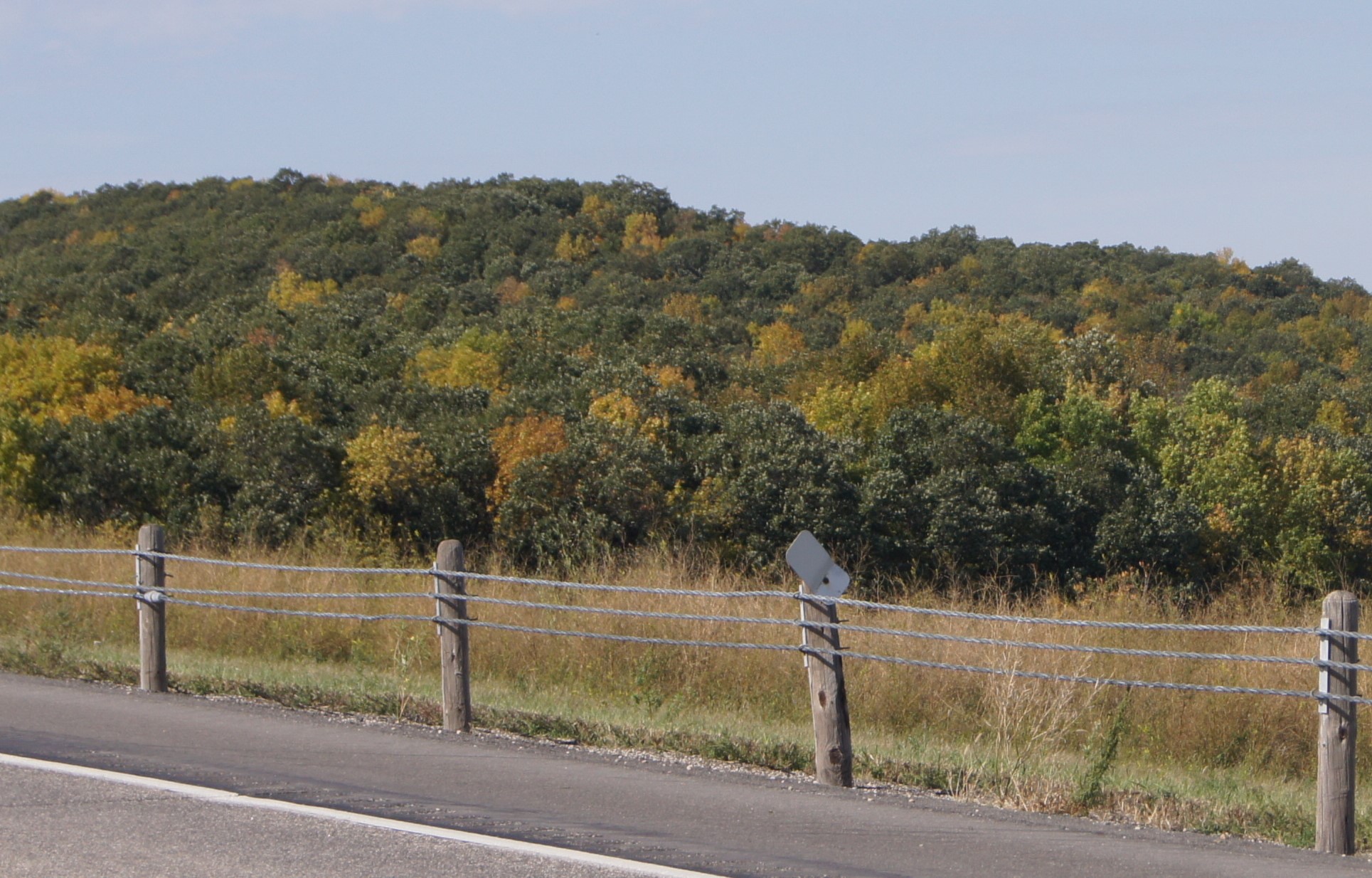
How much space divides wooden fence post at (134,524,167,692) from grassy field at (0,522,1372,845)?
0.22 meters

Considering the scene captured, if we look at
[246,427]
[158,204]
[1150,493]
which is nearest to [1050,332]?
[1150,493]

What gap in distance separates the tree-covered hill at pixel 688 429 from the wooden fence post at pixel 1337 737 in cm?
1046

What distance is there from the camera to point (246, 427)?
25.9m

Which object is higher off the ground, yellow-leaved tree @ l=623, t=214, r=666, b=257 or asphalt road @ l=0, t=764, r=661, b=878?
yellow-leaved tree @ l=623, t=214, r=666, b=257

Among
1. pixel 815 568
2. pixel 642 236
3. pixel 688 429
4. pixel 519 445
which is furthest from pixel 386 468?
pixel 642 236

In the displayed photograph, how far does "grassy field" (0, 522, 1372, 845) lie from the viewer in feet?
24.6

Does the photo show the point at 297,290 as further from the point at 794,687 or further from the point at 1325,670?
the point at 1325,670

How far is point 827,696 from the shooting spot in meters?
7.31

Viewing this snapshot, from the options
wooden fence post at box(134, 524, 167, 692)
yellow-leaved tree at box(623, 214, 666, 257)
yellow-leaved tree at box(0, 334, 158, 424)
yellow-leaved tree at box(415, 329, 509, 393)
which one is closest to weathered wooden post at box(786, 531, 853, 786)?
wooden fence post at box(134, 524, 167, 692)

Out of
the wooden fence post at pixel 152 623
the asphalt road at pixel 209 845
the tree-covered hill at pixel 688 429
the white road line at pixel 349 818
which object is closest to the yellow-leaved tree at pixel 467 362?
the tree-covered hill at pixel 688 429

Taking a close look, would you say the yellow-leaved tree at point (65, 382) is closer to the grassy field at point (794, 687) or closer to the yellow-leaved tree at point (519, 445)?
the yellow-leaved tree at point (519, 445)

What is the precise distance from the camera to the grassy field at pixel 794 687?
7.50 metres

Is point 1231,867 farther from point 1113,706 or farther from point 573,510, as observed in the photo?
point 573,510

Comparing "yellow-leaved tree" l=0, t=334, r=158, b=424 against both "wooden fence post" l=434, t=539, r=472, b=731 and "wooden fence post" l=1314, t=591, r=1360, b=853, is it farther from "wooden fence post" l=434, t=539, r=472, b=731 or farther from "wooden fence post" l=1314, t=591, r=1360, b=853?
"wooden fence post" l=1314, t=591, r=1360, b=853
